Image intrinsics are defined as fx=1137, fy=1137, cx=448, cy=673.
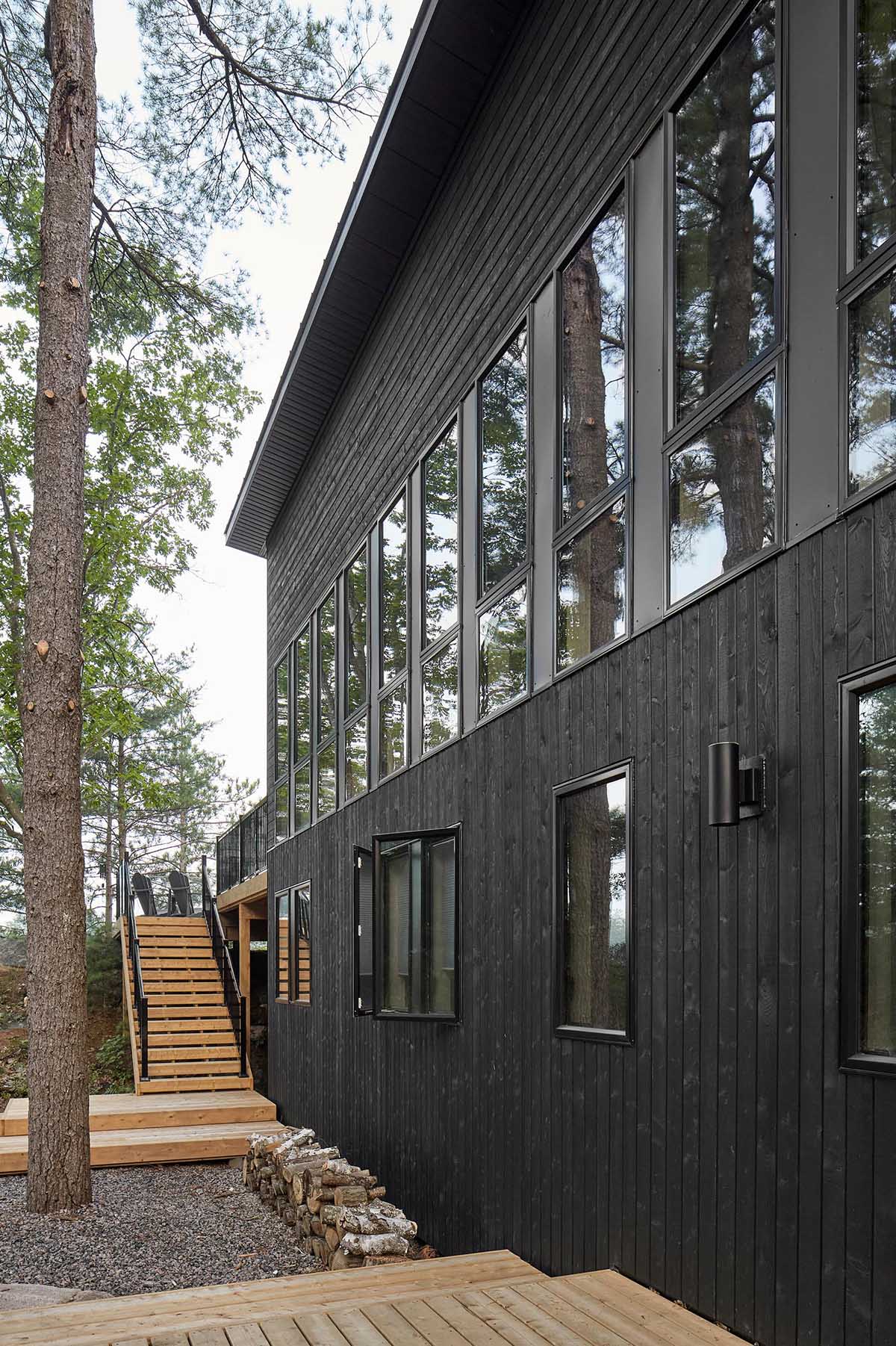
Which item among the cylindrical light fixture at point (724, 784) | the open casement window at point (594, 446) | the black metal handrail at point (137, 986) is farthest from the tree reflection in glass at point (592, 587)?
the black metal handrail at point (137, 986)

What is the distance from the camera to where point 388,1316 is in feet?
13.0

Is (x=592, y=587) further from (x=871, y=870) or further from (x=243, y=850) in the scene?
(x=243, y=850)

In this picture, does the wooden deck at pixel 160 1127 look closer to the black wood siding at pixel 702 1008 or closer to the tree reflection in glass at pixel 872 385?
the black wood siding at pixel 702 1008

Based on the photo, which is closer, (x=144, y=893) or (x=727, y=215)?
(x=727, y=215)

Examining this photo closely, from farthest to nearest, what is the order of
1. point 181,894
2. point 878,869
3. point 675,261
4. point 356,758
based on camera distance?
1. point 181,894
2. point 356,758
3. point 675,261
4. point 878,869

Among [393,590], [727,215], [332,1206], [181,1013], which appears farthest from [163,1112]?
[727,215]

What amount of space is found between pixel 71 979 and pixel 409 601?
3400mm

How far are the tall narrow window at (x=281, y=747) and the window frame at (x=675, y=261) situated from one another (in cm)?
912

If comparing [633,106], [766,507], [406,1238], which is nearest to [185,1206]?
[406,1238]

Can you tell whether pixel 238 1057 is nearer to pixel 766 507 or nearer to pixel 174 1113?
pixel 174 1113

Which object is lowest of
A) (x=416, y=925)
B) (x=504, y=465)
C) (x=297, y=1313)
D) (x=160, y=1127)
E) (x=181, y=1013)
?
(x=160, y=1127)

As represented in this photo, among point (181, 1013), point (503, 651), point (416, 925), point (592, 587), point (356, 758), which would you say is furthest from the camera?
point (181, 1013)

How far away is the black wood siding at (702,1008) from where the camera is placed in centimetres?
316

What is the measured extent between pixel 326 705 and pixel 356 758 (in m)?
1.43
